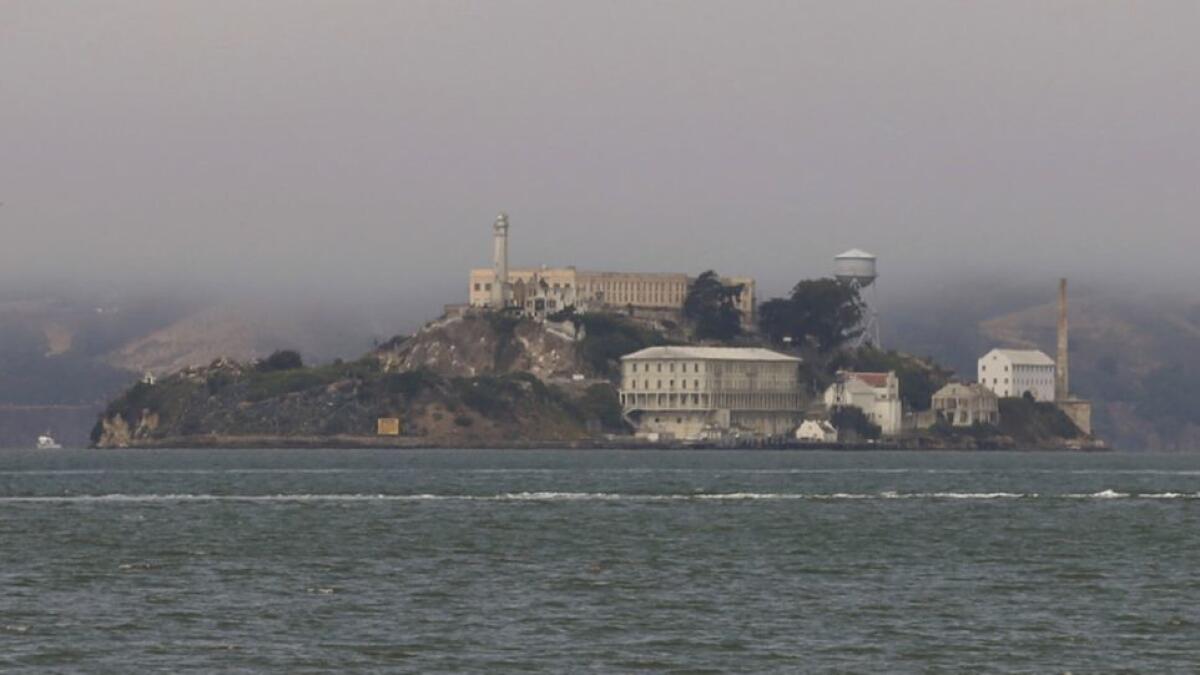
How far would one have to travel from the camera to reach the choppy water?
204 ft

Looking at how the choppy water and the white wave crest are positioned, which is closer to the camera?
the choppy water

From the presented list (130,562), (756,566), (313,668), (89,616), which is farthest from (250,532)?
(313,668)

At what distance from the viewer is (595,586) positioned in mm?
79000

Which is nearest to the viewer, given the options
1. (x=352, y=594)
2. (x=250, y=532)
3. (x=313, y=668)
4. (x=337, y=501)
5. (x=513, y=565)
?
(x=313, y=668)

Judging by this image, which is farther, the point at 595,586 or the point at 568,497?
the point at 568,497

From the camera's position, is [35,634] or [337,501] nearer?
[35,634]

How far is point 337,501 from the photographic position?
138750mm

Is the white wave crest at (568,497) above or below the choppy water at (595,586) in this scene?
above

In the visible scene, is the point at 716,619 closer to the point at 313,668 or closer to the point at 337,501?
the point at 313,668

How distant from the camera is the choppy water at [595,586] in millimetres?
62094

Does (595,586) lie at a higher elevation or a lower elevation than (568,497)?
lower

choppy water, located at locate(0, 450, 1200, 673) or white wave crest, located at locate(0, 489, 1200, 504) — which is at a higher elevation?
white wave crest, located at locate(0, 489, 1200, 504)

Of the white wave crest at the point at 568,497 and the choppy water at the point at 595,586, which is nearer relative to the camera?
the choppy water at the point at 595,586

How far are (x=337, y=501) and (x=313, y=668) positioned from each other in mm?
79808
